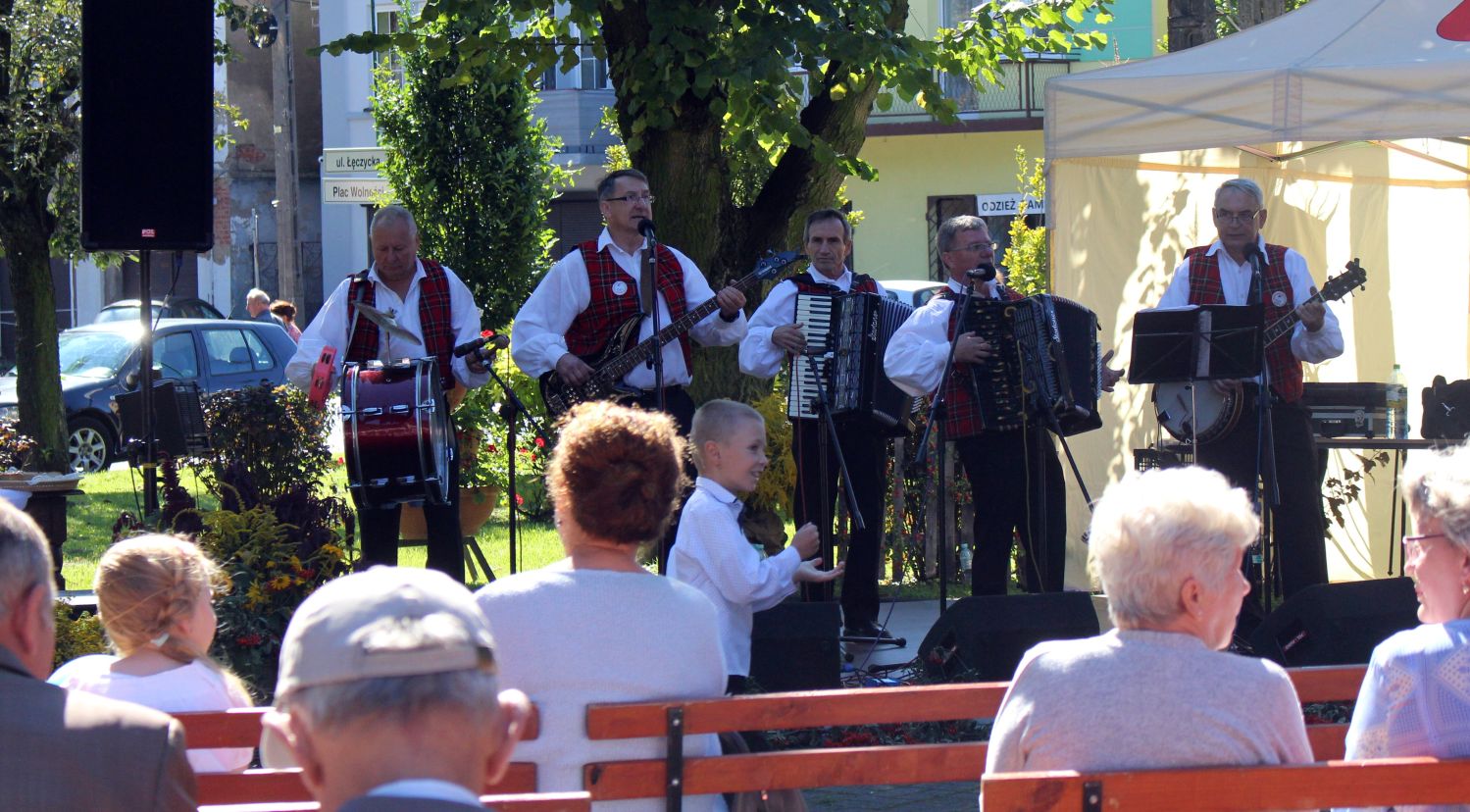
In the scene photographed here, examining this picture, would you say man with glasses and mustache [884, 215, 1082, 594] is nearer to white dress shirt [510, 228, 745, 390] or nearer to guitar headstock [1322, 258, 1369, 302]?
white dress shirt [510, 228, 745, 390]

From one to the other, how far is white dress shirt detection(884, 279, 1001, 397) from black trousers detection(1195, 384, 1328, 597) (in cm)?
124

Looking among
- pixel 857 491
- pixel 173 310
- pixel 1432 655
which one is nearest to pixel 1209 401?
pixel 857 491

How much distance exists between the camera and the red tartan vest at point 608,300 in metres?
6.62

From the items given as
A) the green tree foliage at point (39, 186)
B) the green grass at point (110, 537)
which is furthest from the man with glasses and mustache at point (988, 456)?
the green tree foliage at point (39, 186)

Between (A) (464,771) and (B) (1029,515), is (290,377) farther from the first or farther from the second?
(A) (464,771)

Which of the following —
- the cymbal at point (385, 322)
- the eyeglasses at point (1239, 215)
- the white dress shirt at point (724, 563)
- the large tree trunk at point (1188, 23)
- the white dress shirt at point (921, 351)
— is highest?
the large tree trunk at point (1188, 23)

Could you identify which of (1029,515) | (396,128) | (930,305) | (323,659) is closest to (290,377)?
(930,305)

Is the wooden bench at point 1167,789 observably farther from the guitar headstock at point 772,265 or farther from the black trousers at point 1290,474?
the black trousers at point 1290,474

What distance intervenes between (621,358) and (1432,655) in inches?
161

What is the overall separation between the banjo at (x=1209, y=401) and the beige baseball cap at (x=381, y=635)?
528 cm

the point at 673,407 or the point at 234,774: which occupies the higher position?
the point at 673,407

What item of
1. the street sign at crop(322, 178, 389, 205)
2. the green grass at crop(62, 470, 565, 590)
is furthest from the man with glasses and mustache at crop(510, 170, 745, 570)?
A: the street sign at crop(322, 178, 389, 205)

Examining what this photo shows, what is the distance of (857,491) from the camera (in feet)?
22.9

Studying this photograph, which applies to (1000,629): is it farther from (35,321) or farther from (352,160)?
(352,160)
